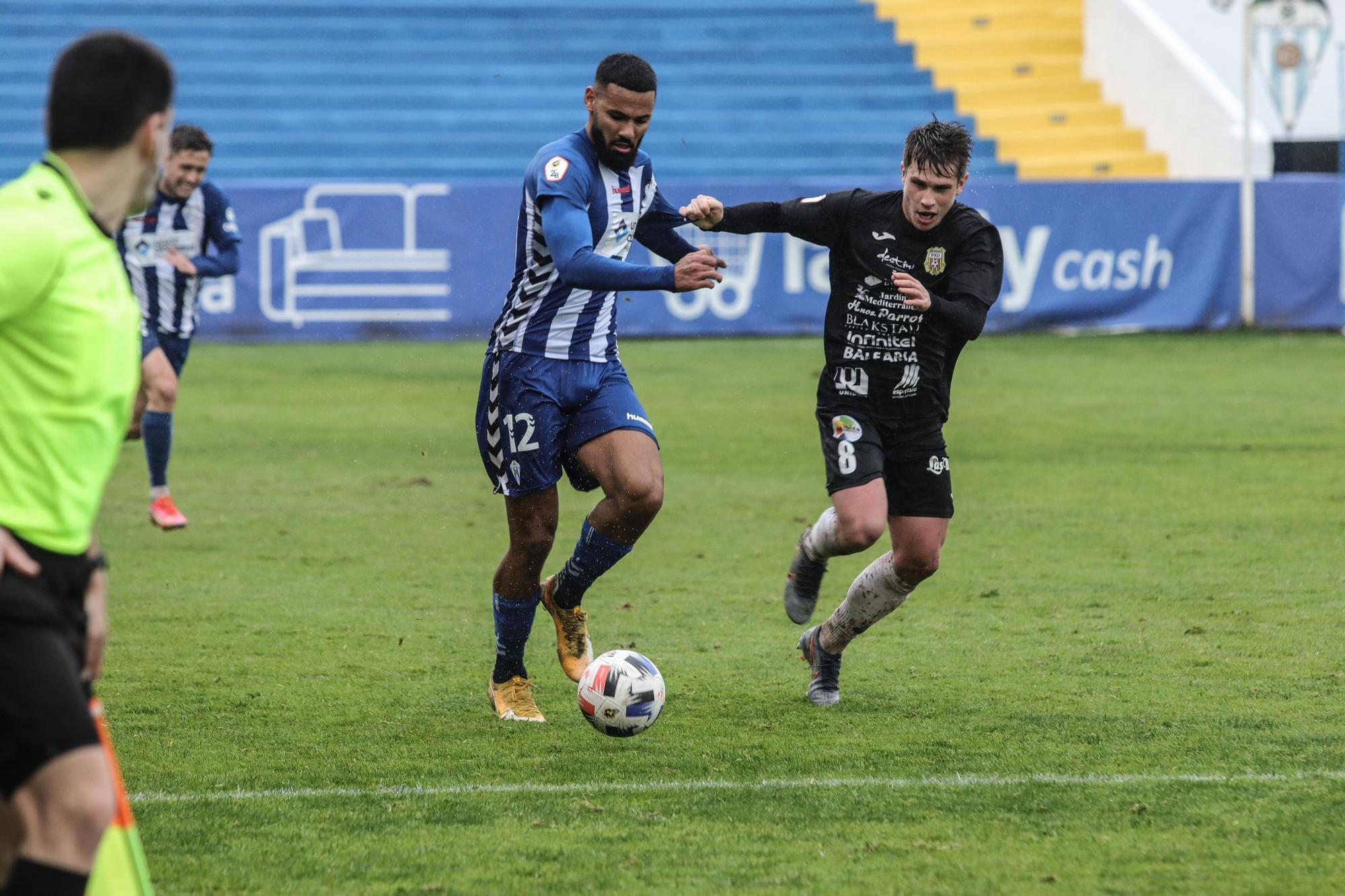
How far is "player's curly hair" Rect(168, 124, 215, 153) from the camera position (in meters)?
9.47

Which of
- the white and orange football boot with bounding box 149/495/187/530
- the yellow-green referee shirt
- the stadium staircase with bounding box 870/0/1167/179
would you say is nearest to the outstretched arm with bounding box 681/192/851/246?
the yellow-green referee shirt

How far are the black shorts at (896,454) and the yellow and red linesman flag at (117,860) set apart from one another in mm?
3268

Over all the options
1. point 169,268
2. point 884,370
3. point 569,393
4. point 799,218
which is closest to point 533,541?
point 569,393

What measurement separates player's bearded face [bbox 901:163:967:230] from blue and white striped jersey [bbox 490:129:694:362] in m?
0.76

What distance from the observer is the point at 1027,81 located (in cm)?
2717

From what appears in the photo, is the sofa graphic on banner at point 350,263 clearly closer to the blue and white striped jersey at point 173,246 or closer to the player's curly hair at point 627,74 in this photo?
the blue and white striped jersey at point 173,246

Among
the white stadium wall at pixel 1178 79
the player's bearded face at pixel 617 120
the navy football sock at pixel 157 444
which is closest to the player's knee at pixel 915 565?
the player's bearded face at pixel 617 120

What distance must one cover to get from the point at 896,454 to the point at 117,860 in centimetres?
350

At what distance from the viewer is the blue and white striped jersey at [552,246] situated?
5.43 m

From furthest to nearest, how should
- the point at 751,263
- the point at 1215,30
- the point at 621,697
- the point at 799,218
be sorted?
the point at 1215,30
the point at 751,263
the point at 799,218
the point at 621,697

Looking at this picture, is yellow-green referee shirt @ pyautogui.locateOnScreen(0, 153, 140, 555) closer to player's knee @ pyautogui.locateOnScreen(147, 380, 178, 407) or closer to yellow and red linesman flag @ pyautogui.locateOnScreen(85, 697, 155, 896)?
yellow and red linesman flag @ pyautogui.locateOnScreen(85, 697, 155, 896)

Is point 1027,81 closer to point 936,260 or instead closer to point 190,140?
point 190,140

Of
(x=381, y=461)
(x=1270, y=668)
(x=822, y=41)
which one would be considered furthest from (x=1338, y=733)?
(x=822, y=41)

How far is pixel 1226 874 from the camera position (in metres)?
3.99
